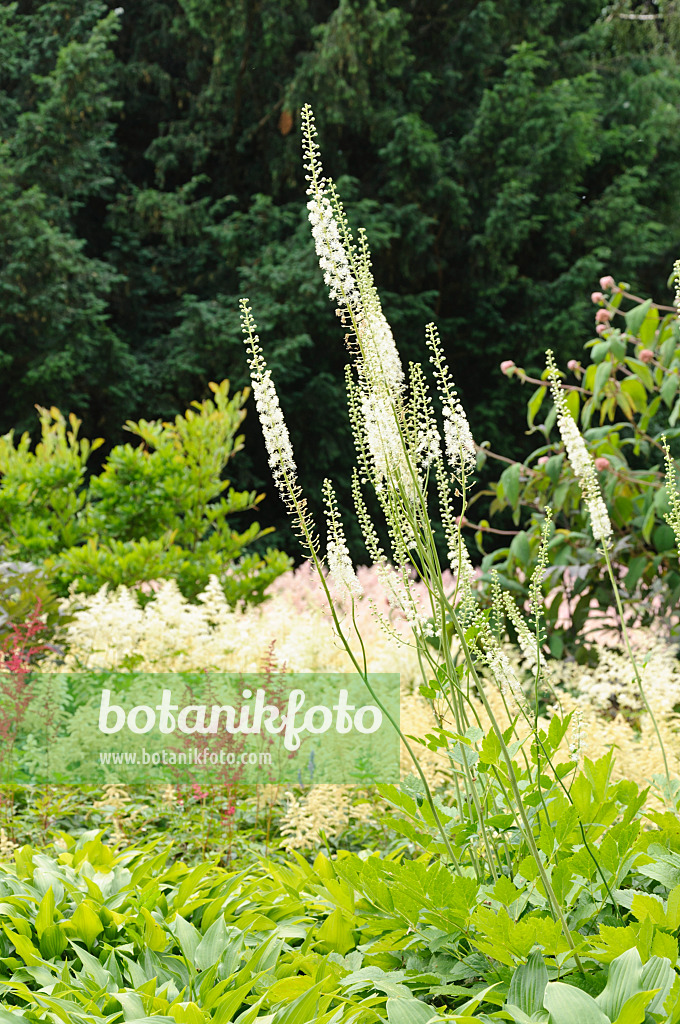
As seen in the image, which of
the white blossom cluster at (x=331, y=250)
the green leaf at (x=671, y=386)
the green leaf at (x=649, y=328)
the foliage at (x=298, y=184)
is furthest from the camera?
the foliage at (x=298, y=184)

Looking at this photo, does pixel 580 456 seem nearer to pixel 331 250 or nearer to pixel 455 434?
pixel 455 434

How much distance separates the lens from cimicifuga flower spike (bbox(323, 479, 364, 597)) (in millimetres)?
1451

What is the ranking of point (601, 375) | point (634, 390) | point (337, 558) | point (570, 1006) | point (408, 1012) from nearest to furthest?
point (570, 1006) → point (408, 1012) → point (337, 558) → point (601, 375) → point (634, 390)

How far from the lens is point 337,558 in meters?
1.48

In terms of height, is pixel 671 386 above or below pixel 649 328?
below

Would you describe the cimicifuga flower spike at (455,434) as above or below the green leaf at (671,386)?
below

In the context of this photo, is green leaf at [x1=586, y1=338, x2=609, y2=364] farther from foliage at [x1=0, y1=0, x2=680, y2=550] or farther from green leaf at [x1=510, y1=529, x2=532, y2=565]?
foliage at [x1=0, y1=0, x2=680, y2=550]

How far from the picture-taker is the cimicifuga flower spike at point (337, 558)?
1.45 meters

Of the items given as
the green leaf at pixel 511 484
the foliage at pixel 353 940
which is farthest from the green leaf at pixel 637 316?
the foliage at pixel 353 940

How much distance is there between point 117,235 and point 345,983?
11.3 m

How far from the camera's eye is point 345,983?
1411mm

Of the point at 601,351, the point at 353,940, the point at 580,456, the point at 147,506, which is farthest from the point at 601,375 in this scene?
the point at 147,506

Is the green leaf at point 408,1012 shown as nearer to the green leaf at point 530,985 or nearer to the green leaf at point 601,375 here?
the green leaf at point 530,985

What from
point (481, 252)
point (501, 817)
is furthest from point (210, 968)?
point (481, 252)
